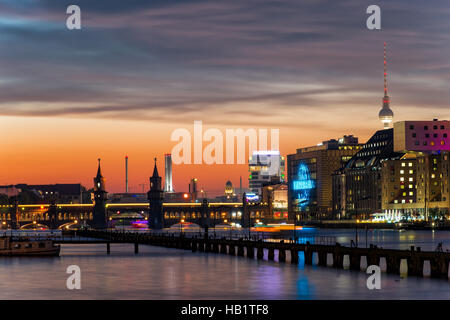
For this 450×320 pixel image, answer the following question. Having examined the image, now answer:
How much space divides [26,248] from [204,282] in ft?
201

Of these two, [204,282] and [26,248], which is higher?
[26,248]

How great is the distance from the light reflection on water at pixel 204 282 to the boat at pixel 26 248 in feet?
55.2

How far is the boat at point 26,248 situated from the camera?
512ft

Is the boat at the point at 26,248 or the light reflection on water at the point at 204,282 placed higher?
the boat at the point at 26,248

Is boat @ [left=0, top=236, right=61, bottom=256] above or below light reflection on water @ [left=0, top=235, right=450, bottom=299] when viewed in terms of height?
above

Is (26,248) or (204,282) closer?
(204,282)

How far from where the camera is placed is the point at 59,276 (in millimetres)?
113875

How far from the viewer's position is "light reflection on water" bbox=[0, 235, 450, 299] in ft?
295

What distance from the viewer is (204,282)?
106000 mm

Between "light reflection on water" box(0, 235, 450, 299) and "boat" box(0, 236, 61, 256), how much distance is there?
1684cm

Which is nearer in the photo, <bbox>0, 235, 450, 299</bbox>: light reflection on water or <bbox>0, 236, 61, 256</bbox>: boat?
<bbox>0, 235, 450, 299</bbox>: light reflection on water
